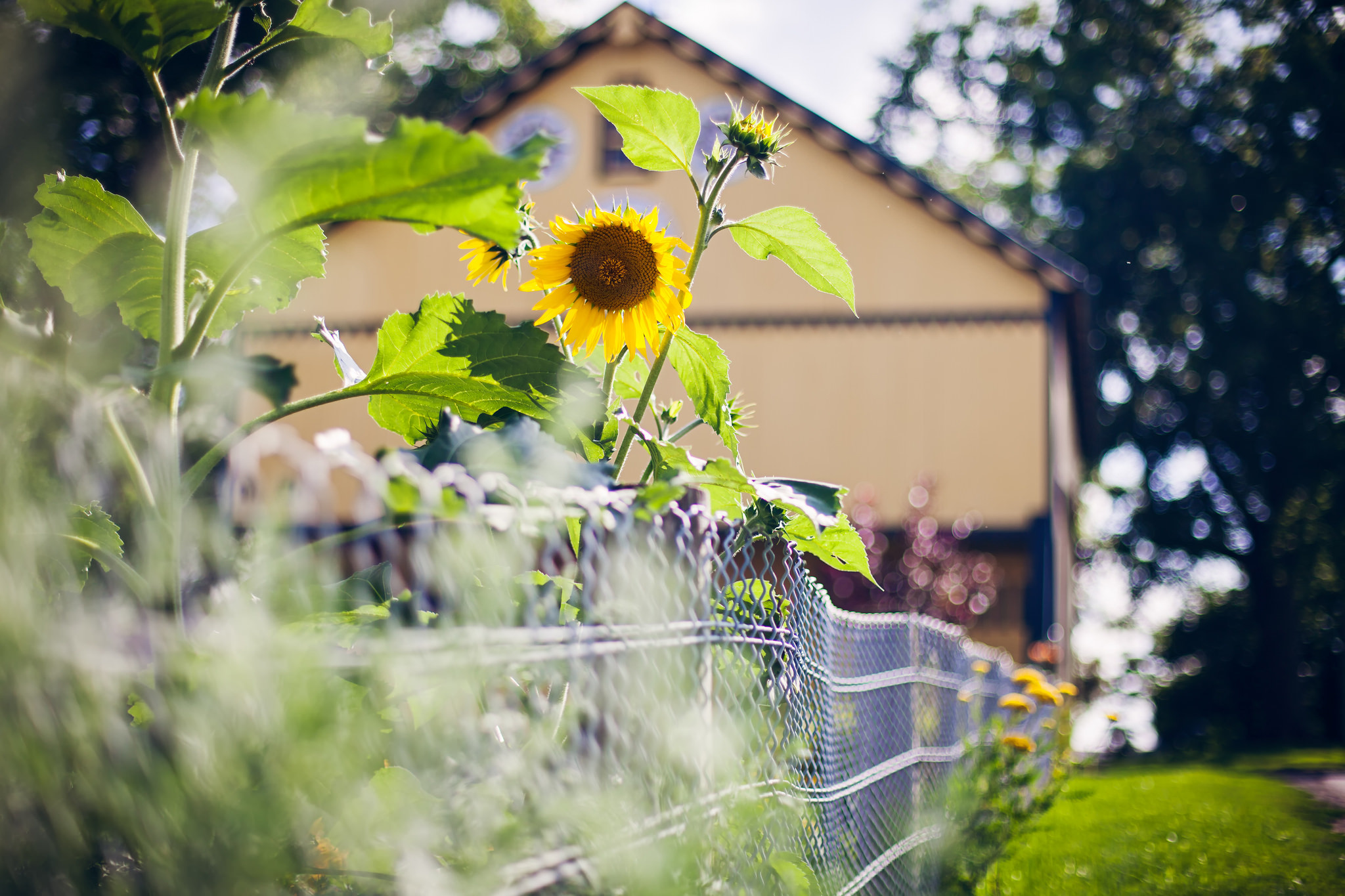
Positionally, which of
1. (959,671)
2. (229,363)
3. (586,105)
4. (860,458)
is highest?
(586,105)

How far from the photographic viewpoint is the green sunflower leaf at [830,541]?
66.6 inches

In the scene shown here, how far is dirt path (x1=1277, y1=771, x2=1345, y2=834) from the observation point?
7.02 m

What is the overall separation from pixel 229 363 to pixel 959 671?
14.3 ft

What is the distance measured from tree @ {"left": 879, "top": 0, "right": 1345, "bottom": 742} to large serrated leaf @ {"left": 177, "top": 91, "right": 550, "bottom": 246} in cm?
2087

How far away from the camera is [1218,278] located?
760 inches

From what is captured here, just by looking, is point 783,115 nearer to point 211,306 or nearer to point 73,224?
point 73,224

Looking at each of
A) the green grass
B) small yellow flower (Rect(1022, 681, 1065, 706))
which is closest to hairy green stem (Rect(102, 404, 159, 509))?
the green grass

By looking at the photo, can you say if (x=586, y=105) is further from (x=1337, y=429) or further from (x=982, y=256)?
(x=1337, y=429)

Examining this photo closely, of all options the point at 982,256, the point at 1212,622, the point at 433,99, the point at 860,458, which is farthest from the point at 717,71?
the point at 1212,622

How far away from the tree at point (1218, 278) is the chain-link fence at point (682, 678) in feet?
64.8

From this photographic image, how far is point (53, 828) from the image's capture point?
2.72 feet

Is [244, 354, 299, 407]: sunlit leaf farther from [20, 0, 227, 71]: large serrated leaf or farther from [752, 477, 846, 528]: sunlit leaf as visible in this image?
[752, 477, 846, 528]: sunlit leaf

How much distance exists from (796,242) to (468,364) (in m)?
0.59

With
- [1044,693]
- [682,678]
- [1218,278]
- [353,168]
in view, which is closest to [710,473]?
[682,678]
